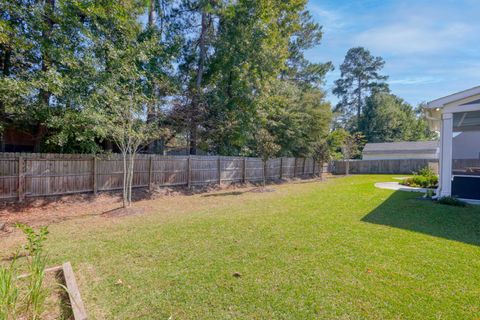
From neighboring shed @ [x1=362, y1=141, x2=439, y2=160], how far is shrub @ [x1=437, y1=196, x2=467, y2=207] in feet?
75.0

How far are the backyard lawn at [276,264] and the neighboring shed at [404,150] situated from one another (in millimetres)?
24298

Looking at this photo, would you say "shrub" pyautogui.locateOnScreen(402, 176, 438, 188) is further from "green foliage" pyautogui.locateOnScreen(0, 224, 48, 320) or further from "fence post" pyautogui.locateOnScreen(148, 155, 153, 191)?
"green foliage" pyautogui.locateOnScreen(0, 224, 48, 320)

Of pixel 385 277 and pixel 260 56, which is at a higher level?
pixel 260 56

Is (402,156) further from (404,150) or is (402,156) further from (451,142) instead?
(451,142)

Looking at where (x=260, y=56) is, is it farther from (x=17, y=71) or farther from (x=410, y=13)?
(x=17, y=71)

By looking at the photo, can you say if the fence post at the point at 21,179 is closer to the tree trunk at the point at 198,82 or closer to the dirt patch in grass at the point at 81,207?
the dirt patch in grass at the point at 81,207

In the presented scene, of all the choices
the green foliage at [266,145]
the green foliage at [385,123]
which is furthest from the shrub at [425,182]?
the green foliage at [385,123]

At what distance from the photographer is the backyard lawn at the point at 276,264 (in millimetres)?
2570

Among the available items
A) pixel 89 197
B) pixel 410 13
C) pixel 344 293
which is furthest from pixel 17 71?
pixel 410 13

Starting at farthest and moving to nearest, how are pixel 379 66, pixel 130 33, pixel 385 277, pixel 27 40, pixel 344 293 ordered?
pixel 379 66 < pixel 130 33 < pixel 27 40 < pixel 385 277 < pixel 344 293

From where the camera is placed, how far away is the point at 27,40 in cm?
742

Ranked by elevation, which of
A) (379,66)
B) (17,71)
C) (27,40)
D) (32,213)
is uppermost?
(379,66)

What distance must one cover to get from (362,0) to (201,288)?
34.5 feet

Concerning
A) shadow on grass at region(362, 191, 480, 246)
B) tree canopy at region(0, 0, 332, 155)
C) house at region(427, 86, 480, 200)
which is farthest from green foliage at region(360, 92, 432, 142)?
shadow on grass at region(362, 191, 480, 246)
